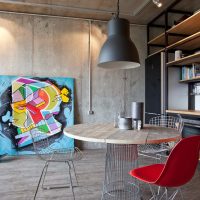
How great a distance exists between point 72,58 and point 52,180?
2919mm

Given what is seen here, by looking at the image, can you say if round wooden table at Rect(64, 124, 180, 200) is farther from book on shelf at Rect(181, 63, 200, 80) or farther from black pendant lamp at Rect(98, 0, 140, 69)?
book on shelf at Rect(181, 63, 200, 80)

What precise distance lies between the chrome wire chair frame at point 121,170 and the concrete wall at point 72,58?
233 cm

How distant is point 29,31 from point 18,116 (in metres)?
1.94

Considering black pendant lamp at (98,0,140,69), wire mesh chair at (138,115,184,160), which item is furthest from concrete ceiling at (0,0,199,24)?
wire mesh chair at (138,115,184,160)

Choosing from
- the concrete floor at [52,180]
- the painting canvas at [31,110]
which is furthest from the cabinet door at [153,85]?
the painting canvas at [31,110]

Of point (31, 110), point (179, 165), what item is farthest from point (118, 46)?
point (31, 110)

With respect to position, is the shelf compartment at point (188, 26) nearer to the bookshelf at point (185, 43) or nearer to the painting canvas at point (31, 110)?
the bookshelf at point (185, 43)

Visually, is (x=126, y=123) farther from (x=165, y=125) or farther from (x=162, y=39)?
(x=162, y=39)

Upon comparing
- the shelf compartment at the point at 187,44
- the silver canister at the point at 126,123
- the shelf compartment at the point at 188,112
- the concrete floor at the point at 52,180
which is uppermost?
the shelf compartment at the point at 187,44

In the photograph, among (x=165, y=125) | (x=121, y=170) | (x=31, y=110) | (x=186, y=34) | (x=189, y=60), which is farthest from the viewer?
(x=31, y=110)

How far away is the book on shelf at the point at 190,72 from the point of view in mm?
4138

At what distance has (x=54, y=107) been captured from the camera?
4.85 meters

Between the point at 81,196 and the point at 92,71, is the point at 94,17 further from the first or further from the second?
the point at 81,196

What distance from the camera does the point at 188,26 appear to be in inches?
160
